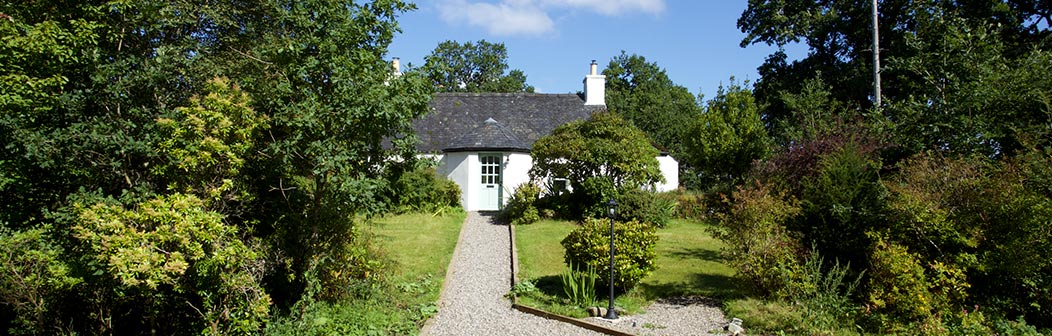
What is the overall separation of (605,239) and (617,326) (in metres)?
1.69

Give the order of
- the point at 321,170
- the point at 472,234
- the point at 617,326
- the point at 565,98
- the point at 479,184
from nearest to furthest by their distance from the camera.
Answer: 1. the point at 321,170
2. the point at 617,326
3. the point at 472,234
4. the point at 479,184
5. the point at 565,98

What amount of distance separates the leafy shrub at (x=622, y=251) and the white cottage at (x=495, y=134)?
27.9 ft

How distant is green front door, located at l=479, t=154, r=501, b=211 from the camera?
21.1 metres

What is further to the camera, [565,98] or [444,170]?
[565,98]

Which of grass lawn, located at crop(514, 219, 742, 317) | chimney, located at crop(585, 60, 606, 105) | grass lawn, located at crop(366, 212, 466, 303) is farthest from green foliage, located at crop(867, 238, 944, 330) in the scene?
chimney, located at crop(585, 60, 606, 105)

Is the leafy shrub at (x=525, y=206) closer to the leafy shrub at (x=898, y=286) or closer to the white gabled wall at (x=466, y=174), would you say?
the white gabled wall at (x=466, y=174)

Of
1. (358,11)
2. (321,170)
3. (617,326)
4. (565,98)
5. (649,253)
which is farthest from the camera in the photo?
(565,98)

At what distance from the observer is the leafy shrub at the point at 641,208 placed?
52.5 feet

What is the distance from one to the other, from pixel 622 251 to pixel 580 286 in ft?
2.89

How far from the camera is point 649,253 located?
931 centimetres

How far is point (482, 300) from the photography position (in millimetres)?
9711

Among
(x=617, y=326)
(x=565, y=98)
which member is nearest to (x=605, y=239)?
(x=617, y=326)

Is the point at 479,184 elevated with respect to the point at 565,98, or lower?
lower

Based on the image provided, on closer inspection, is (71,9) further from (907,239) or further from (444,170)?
(444,170)
